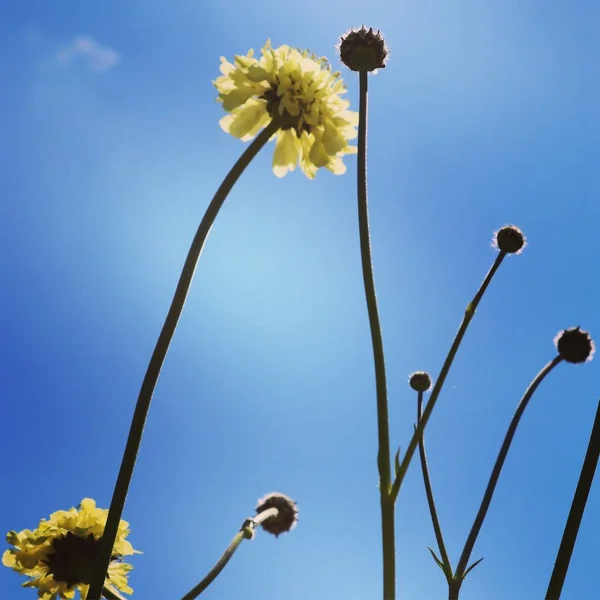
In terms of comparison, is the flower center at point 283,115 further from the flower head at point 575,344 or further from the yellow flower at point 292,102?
the flower head at point 575,344

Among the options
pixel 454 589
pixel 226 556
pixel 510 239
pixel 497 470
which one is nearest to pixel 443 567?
pixel 454 589

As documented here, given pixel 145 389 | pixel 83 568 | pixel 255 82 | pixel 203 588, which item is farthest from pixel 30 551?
pixel 255 82

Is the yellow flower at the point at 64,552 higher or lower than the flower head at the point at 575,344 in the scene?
lower

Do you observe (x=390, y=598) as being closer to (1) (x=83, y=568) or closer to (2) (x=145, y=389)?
(2) (x=145, y=389)

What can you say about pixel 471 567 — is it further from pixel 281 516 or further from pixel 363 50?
pixel 363 50

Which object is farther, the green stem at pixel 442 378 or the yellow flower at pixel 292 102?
the yellow flower at pixel 292 102

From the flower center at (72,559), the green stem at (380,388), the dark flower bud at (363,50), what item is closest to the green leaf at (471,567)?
the green stem at (380,388)

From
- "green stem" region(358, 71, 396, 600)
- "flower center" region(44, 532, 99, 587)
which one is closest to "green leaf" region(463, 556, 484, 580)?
"green stem" region(358, 71, 396, 600)
